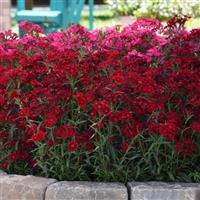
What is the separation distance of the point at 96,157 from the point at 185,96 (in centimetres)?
53

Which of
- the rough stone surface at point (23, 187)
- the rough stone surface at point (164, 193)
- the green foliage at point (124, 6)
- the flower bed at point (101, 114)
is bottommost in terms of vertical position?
the green foliage at point (124, 6)

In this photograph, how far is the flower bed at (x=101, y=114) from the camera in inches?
116

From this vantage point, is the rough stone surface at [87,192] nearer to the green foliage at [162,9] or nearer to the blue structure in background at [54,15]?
the blue structure in background at [54,15]

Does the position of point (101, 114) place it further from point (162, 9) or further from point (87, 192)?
point (162, 9)

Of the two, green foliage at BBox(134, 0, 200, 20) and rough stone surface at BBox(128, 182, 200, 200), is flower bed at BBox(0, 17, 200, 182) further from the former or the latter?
green foliage at BBox(134, 0, 200, 20)

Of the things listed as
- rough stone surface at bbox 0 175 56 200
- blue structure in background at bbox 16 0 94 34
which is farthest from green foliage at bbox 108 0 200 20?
rough stone surface at bbox 0 175 56 200

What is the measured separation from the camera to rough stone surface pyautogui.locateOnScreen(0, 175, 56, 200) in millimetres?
→ 2877

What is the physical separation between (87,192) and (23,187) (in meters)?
0.30

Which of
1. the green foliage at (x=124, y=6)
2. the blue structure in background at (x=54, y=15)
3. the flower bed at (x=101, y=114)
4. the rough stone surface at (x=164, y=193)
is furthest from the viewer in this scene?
the green foliage at (x=124, y=6)

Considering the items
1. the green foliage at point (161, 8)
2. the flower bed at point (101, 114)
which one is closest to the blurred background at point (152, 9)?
the green foliage at point (161, 8)

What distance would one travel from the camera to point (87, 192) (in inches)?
111

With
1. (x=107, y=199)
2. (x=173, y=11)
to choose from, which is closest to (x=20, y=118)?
(x=107, y=199)

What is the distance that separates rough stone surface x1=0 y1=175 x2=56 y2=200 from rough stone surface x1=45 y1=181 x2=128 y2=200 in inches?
1.7

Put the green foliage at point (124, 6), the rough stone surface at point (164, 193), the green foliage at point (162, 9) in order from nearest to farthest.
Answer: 1. the rough stone surface at point (164, 193)
2. the green foliage at point (162, 9)
3. the green foliage at point (124, 6)
